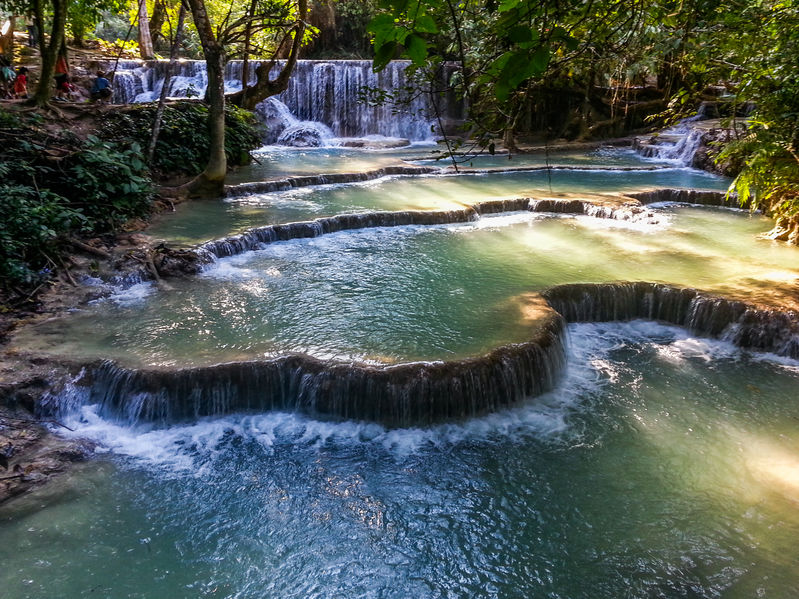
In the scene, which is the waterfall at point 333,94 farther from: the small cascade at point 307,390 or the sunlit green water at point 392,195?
the small cascade at point 307,390

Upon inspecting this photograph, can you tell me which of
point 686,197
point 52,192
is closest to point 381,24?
point 52,192

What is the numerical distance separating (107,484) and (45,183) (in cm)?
498

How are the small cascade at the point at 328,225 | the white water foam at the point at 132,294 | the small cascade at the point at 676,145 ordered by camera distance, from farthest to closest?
the small cascade at the point at 676,145, the small cascade at the point at 328,225, the white water foam at the point at 132,294

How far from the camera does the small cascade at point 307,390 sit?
4.76m

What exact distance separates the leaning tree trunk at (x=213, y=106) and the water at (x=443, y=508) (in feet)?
19.9

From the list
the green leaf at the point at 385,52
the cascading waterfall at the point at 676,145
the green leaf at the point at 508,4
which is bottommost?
the cascading waterfall at the point at 676,145

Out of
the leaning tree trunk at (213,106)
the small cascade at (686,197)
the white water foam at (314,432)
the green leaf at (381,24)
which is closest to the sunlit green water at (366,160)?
the leaning tree trunk at (213,106)

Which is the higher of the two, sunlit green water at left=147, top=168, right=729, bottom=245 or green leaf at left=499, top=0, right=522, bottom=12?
green leaf at left=499, top=0, right=522, bottom=12

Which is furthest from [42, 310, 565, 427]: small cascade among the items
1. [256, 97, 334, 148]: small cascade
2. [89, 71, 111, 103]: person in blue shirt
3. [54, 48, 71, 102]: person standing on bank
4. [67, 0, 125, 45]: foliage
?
[256, 97, 334, 148]: small cascade

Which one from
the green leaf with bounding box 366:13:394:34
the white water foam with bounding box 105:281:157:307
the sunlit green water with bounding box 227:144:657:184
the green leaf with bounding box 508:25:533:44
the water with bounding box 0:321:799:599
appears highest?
the green leaf with bounding box 366:13:394:34

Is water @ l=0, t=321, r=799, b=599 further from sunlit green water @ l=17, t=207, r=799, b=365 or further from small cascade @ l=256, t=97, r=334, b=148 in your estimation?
small cascade @ l=256, t=97, r=334, b=148

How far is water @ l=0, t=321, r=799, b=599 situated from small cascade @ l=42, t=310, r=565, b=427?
14 centimetres

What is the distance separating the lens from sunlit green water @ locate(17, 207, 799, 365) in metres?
5.29

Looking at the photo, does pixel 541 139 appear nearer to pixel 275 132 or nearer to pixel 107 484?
pixel 275 132
